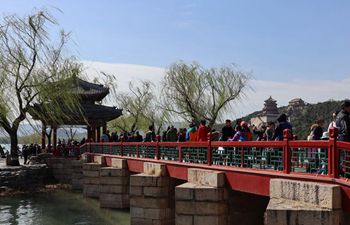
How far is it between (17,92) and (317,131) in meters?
18.8

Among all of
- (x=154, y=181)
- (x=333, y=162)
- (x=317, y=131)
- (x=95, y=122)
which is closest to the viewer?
(x=333, y=162)

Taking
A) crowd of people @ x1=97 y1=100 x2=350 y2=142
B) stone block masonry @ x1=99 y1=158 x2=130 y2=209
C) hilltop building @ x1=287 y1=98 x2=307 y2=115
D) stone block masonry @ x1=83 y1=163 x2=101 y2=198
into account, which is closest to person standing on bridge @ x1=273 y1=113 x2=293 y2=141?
crowd of people @ x1=97 y1=100 x2=350 y2=142

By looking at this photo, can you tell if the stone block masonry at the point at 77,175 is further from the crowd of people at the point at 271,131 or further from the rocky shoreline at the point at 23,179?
the crowd of people at the point at 271,131

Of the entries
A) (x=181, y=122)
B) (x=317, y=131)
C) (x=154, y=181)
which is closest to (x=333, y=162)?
(x=317, y=131)

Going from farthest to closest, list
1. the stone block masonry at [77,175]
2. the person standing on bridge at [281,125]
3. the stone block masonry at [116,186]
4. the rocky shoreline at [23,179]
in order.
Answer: the stone block masonry at [77,175] → the rocky shoreline at [23,179] → the stone block masonry at [116,186] → the person standing on bridge at [281,125]

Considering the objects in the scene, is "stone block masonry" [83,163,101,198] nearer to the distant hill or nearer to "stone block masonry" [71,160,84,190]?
"stone block masonry" [71,160,84,190]

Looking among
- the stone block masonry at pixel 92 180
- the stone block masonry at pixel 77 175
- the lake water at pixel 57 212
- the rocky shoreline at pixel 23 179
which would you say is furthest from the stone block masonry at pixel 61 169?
the stone block masonry at pixel 92 180

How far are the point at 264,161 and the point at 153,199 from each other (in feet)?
16.5

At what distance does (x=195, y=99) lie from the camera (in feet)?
126

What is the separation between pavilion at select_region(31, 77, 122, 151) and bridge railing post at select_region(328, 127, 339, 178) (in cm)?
2081

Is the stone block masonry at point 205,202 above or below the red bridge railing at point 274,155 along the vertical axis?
below

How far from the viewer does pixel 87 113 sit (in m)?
29.7

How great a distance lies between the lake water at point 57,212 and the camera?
1647cm

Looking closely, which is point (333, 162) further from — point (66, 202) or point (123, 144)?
point (66, 202)
